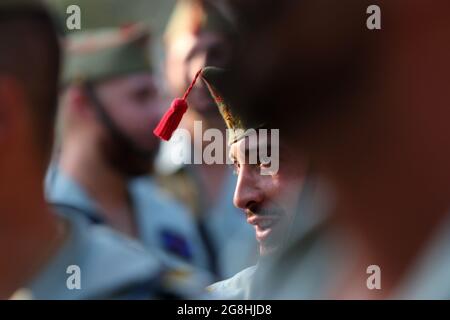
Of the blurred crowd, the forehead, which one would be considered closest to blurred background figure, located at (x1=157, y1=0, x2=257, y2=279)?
the blurred crowd

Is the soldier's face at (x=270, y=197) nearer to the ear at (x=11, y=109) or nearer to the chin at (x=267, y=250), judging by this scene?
the chin at (x=267, y=250)

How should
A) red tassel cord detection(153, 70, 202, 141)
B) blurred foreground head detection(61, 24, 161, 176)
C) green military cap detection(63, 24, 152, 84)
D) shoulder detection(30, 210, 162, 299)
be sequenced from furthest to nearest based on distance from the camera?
blurred foreground head detection(61, 24, 161, 176) → green military cap detection(63, 24, 152, 84) → shoulder detection(30, 210, 162, 299) → red tassel cord detection(153, 70, 202, 141)

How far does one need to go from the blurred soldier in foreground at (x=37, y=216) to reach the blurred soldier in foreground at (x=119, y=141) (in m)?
0.32

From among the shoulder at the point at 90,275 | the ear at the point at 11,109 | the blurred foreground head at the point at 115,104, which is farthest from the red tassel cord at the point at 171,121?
the blurred foreground head at the point at 115,104

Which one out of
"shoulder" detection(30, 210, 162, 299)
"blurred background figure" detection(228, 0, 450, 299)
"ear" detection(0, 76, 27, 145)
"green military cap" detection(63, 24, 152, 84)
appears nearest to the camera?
"blurred background figure" detection(228, 0, 450, 299)

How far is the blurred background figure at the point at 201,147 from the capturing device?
1525 mm

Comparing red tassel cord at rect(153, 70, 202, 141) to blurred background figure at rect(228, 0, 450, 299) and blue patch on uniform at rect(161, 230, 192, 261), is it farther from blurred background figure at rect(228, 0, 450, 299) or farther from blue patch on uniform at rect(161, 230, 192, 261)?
blue patch on uniform at rect(161, 230, 192, 261)

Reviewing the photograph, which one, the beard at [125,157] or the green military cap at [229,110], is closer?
the green military cap at [229,110]

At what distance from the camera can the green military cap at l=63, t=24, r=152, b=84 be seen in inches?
88.0

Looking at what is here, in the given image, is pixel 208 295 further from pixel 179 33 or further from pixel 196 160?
pixel 179 33

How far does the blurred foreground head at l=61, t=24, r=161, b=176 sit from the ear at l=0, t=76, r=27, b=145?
1.68 feet

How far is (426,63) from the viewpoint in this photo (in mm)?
750

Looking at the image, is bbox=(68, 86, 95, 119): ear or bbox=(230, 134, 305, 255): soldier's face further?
bbox=(68, 86, 95, 119): ear

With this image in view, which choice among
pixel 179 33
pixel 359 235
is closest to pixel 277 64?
pixel 359 235
